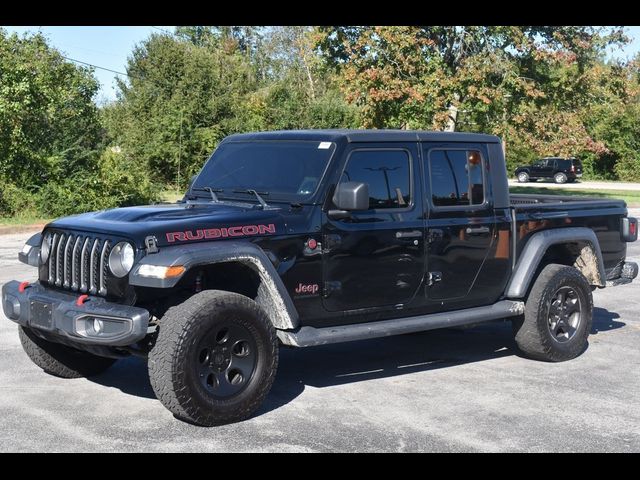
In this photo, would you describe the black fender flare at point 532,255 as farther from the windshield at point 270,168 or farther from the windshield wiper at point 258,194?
the windshield wiper at point 258,194

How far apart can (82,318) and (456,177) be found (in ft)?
10.4

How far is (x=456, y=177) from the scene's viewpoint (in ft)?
23.6

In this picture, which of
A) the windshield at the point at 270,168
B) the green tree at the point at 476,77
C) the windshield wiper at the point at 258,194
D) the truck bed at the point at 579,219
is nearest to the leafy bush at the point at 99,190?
the green tree at the point at 476,77

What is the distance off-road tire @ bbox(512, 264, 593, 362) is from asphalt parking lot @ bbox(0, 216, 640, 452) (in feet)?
0.38

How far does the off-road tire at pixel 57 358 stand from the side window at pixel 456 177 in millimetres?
→ 2925

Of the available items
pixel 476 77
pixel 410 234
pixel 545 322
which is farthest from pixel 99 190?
pixel 410 234

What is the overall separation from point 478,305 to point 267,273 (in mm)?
2184

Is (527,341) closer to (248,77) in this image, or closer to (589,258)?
(589,258)

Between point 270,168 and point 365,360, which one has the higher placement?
point 270,168

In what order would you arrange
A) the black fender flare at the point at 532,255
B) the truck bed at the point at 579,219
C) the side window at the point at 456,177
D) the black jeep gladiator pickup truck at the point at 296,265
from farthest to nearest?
the truck bed at the point at 579,219 → the black fender flare at the point at 532,255 → the side window at the point at 456,177 → the black jeep gladiator pickup truck at the point at 296,265

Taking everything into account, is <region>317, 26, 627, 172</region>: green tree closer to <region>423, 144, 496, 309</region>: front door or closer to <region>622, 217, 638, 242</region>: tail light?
<region>622, 217, 638, 242</region>: tail light

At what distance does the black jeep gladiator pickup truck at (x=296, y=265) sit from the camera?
560 cm

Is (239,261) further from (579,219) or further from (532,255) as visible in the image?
(579,219)

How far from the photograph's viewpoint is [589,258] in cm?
814
